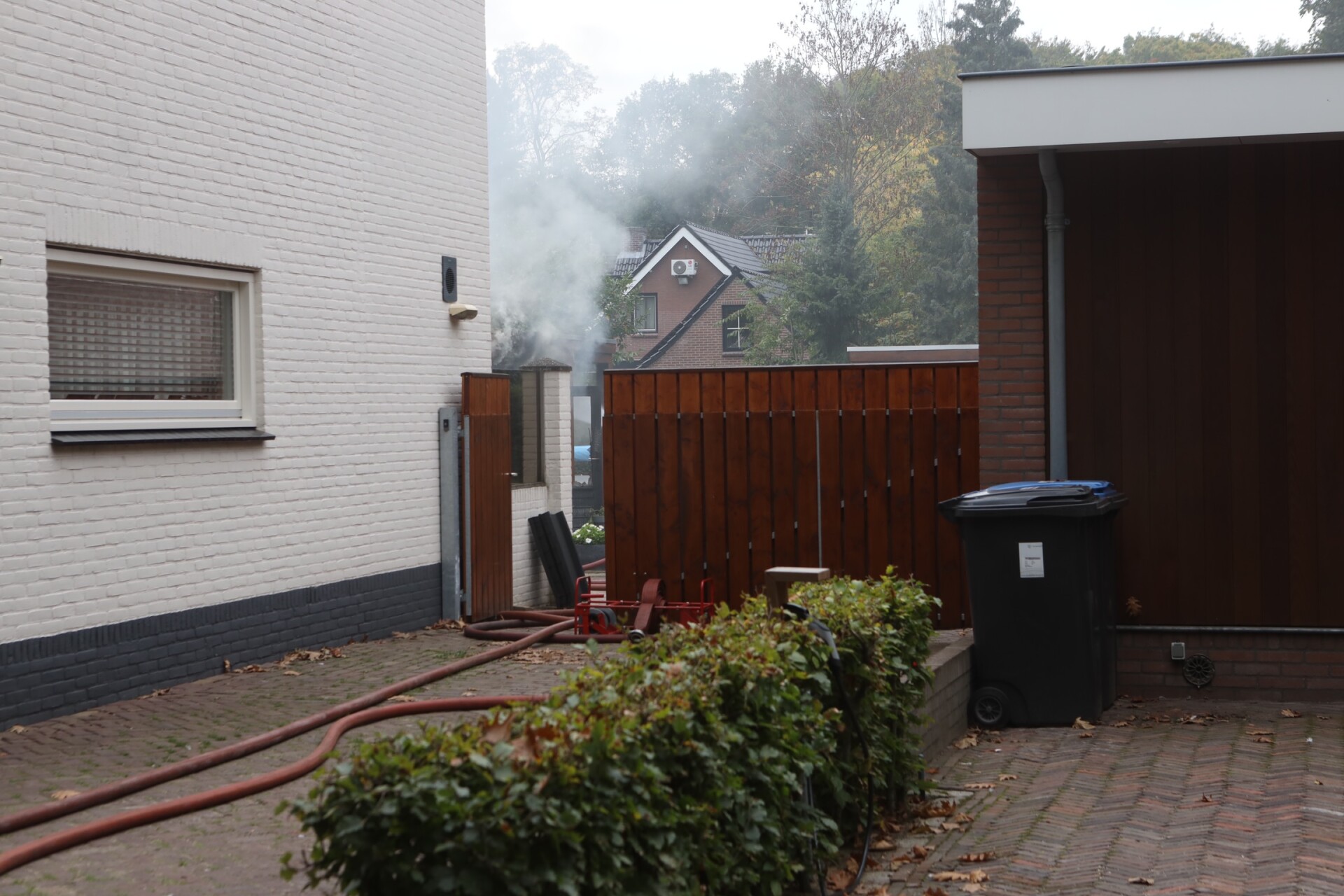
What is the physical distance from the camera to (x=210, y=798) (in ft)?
20.0

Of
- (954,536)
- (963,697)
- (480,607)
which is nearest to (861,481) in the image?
(954,536)

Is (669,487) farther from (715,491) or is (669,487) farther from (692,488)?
(715,491)

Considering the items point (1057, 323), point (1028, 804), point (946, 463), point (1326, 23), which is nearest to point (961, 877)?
point (1028, 804)

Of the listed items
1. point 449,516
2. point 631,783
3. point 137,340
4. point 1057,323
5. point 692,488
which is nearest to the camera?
point 631,783

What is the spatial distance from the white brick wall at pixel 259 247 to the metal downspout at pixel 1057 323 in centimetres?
548

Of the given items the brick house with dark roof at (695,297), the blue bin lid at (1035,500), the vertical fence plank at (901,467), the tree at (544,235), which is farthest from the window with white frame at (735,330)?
the blue bin lid at (1035,500)

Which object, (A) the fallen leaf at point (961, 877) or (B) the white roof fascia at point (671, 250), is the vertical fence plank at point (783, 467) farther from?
(B) the white roof fascia at point (671, 250)

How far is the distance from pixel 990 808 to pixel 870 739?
96cm

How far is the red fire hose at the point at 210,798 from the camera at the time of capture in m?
5.34

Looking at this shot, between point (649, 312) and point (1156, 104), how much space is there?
1832 inches

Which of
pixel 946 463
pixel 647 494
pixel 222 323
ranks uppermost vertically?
pixel 222 323

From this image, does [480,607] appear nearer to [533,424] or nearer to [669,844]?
[533,424]

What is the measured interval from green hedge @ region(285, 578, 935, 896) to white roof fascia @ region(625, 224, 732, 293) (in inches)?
1872

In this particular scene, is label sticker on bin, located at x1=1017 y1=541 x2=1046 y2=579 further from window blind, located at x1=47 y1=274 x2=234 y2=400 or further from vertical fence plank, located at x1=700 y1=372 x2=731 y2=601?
window blind, located at x1=47 y1=274 x2=234 y2=400
